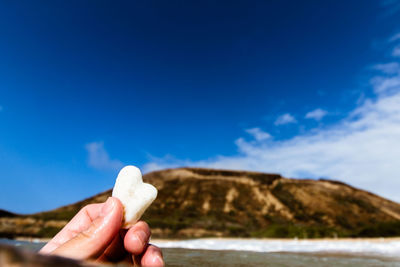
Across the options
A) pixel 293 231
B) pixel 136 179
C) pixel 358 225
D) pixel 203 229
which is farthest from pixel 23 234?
pixel 358 225

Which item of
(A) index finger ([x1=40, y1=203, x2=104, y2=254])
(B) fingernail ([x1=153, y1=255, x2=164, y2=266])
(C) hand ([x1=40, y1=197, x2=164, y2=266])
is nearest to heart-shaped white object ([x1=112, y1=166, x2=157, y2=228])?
(C) hand ([x1=40, y1=197, x2=164, y2=266])

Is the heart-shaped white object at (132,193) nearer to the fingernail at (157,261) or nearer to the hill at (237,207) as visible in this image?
the fingernail at (157,261)

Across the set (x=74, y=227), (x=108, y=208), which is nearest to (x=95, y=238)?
(x=108, y=208)

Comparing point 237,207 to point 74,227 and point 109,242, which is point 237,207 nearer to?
point 74,227

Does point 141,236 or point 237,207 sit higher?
point 237,207

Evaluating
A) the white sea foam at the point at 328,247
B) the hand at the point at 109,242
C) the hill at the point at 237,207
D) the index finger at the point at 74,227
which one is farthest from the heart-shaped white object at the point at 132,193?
the hill at the point at 237,207
